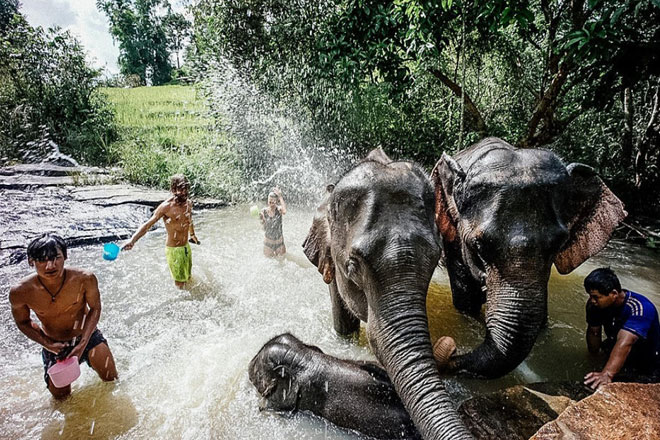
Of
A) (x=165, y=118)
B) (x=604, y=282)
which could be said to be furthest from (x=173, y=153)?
(x=604, y=282)

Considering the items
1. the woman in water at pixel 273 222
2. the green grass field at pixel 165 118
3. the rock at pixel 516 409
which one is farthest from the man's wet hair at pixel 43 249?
the green grass field at pixel 165 118

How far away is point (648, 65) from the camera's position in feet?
18.5

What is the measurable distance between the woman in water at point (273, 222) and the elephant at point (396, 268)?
3.62 m

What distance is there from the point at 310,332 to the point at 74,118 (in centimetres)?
1556

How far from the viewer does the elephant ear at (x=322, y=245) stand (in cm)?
312

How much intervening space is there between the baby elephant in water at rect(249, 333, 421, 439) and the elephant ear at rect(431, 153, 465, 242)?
154 centimetres

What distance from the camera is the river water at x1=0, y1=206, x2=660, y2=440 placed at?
310 centimetres

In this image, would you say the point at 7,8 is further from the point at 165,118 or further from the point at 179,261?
the point at 179,261

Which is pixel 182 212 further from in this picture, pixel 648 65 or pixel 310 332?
pixel 648 65

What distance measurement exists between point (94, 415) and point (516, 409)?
3215 mm

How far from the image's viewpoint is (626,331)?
10.1 ft

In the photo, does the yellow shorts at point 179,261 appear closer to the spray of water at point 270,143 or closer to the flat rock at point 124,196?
the flat rock at point 124,196

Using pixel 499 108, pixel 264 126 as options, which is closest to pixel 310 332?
pixel 264 126

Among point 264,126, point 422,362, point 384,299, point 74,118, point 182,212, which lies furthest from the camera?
point 74,118
